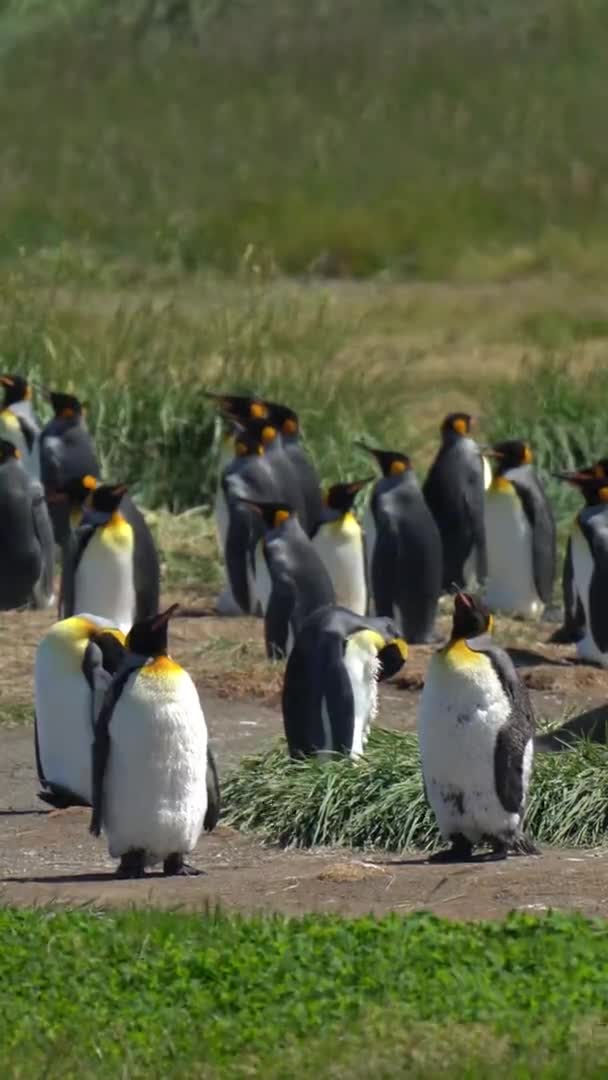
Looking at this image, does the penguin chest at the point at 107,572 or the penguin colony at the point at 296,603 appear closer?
the penguin colony at the point at 296,603

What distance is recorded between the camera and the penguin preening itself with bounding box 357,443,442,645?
13.5 metres

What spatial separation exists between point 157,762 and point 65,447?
7.60 metres

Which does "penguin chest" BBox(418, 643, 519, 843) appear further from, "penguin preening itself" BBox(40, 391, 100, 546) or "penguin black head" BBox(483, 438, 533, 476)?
"penguin preening itself" BBox(40, 391, 100, 546)

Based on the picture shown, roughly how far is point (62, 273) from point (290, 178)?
9674mm

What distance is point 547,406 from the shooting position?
680 inches

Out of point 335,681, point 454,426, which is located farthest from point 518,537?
point 335,681

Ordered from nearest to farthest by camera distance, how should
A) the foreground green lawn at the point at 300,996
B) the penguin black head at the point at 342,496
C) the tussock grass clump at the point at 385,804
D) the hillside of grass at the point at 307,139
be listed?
1. the foreground green lawn at the point at 300,996
2. the tussock grass clump at the point at 385,804
3. the penguin black head at the point at 342,496
4. the hillside of grass at the point at 307,139

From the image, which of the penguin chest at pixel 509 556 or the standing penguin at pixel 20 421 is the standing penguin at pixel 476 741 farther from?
the standing penguin at pixel 20 421

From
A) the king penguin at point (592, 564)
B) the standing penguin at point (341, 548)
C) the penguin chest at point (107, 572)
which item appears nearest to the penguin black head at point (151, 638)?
the penguin chest at point (107, 572)

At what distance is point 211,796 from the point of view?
8.34m

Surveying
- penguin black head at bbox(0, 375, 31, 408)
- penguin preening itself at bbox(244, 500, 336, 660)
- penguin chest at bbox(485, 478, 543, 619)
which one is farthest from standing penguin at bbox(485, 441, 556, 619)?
penguin black head at bbox(0, 375, 31, 408)

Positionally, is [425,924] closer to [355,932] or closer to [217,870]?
[355,932]

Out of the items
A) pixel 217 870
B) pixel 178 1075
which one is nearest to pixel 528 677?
pixel 217 870

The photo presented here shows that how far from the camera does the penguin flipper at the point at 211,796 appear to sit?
327 inches
